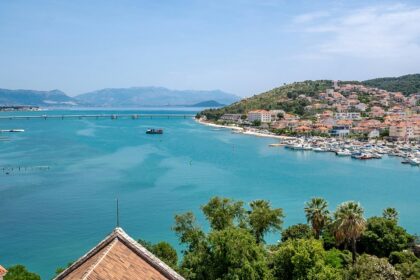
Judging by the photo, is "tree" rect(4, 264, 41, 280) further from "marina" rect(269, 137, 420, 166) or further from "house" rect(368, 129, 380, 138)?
"house" rect(368, 129, 380, 138)

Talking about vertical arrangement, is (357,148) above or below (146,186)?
above

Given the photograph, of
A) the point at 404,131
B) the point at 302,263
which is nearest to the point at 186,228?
the point at 302,263

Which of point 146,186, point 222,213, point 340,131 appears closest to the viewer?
point 222,213

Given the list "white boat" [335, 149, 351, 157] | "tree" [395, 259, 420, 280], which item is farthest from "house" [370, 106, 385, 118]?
"tree" [395, 259, 420, 280]

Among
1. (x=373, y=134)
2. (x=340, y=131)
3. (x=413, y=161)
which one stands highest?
(x=340, y=131)

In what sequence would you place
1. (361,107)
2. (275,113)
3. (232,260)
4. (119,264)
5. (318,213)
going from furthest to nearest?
1. (361,107)
2. (275,113)
3. (318,213)
4. (232,260)
5. (119,264)

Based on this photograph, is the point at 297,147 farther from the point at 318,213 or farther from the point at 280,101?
the point at 280,101

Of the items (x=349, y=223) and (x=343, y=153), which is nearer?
(x=349, y=223)
